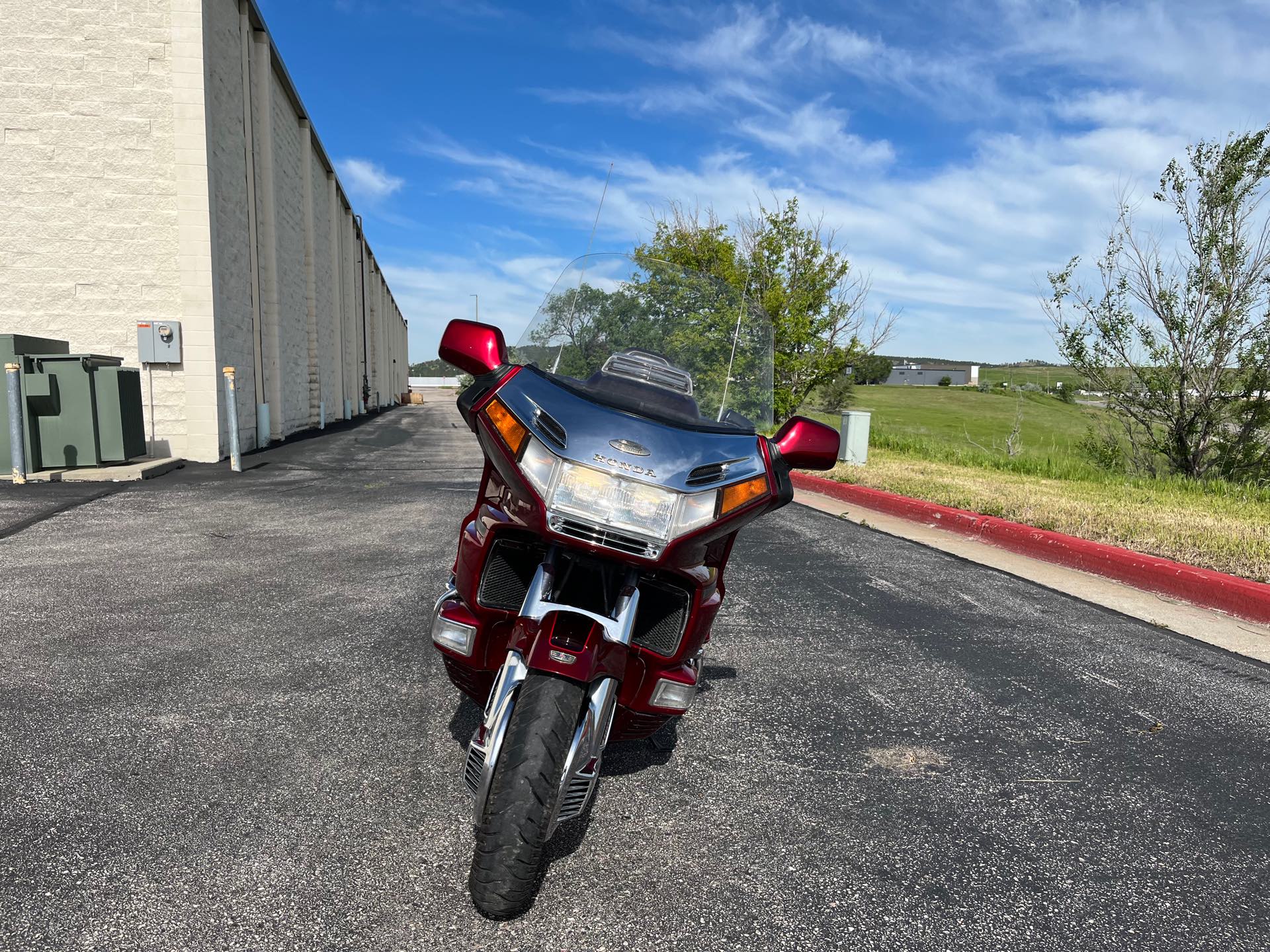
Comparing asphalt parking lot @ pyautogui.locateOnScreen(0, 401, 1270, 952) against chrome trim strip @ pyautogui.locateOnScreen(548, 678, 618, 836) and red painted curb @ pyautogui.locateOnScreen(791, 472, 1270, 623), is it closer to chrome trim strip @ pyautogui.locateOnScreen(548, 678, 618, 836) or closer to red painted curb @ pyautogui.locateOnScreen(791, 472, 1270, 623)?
chrome trim strip @ pyautogui.locateOnScreen(548, 678, 618, 836)

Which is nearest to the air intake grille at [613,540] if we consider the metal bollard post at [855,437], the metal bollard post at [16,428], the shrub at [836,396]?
the metal bollard post at [16,428]

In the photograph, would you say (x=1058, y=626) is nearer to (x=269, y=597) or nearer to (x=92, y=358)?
(x=269, y=597)

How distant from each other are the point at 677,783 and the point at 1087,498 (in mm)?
8391

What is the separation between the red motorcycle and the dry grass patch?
5.40 meters

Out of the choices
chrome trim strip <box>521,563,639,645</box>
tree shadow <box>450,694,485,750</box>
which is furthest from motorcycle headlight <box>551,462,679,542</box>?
tree shadow <box>450,694,485,750</box>

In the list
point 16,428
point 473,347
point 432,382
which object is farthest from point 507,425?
point 432,382

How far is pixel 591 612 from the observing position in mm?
2160

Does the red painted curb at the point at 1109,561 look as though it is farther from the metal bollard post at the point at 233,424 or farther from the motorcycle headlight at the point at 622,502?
the metal bollard post at the point at 233,424

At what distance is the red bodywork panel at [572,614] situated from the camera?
2.07 metres

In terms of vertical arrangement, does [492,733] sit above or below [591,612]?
below

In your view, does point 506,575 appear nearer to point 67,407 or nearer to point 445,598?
point 445,598

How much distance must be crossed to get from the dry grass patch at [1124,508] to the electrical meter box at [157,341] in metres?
10.4

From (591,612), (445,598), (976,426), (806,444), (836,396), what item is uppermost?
(806,444)

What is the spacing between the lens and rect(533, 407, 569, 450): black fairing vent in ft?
7.03
